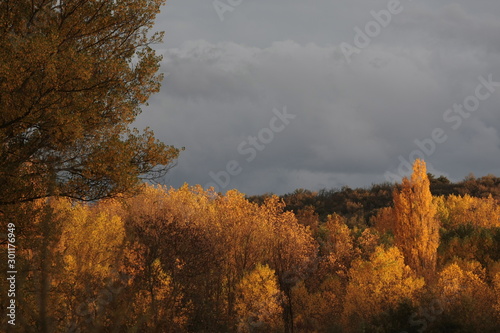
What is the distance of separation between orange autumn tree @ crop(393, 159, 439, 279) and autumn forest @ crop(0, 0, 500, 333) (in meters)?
0.13

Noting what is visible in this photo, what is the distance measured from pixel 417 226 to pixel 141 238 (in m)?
26.8

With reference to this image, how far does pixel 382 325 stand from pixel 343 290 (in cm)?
1435

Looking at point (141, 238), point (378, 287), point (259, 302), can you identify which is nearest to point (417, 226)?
point (378, 287)

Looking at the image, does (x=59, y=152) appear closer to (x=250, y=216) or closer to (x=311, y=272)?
(x=250, y=216)

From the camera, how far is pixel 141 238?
35188 mm

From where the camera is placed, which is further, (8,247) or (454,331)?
(454,331)

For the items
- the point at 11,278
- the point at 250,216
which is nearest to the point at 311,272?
the point at 250,216

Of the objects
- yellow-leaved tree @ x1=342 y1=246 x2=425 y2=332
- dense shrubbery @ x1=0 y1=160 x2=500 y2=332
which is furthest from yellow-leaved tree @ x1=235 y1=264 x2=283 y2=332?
yellow-leaved tree @ x1=342 y1=246 x2=425 y2=332

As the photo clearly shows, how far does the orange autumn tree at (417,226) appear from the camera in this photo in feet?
160

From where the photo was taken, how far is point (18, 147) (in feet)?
46.6

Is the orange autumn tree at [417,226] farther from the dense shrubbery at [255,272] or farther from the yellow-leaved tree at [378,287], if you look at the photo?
the yellow-leaved tree at [378,287]

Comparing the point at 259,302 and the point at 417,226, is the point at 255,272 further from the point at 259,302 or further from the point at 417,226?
the point at 417,226

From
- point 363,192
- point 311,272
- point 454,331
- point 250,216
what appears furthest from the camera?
point 363,192

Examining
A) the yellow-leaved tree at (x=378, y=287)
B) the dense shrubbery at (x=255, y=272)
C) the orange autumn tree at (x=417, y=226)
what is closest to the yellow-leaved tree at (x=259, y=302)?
the dense shrubbery at (x=255, y=272)
